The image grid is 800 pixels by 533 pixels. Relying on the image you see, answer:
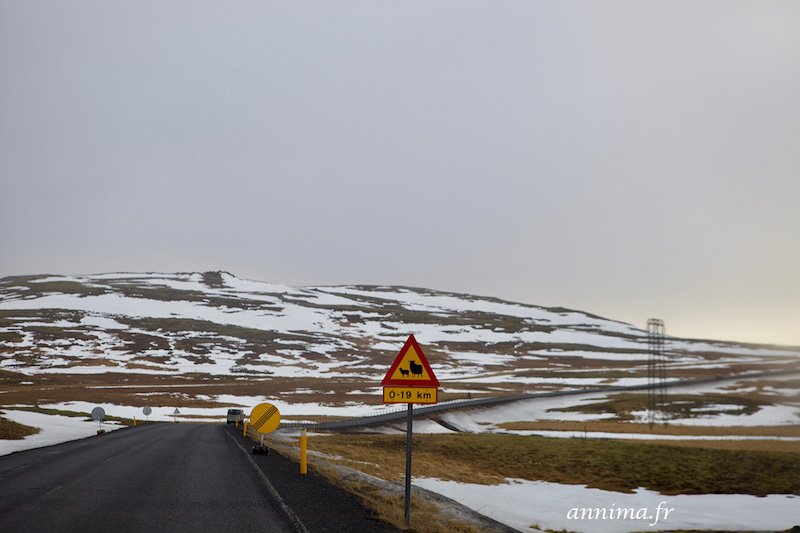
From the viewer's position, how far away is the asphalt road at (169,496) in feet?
33.6

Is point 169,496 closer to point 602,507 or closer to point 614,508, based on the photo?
point 602,507

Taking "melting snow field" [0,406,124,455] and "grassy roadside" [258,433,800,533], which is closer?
"grassy roadside" [258,433,800,533]

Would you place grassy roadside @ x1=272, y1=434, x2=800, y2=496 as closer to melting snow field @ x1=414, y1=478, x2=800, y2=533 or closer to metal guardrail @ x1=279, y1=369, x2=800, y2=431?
melting snow field @ x1=414, y1=478, x2=800, y2=533

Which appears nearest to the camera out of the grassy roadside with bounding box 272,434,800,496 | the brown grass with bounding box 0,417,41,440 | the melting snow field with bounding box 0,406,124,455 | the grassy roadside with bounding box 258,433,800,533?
the grassy roadside with bounding box 258,433,800,533

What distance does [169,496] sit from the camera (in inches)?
509

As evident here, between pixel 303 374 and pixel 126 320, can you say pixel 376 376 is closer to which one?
pixel 303 374

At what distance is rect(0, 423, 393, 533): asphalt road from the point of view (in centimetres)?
1023

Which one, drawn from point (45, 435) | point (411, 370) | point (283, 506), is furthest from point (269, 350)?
point (411, 370)

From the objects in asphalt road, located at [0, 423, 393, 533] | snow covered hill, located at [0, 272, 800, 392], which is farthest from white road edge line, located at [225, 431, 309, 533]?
snow covered hill, located at [0, 272, 800, 392]

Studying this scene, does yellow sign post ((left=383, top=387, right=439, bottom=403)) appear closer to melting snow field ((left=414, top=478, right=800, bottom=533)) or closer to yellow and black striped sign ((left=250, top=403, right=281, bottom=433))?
melting snow field ((left=414, top=478, right=800, bottom=533))

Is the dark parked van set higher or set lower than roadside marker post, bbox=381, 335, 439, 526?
lower

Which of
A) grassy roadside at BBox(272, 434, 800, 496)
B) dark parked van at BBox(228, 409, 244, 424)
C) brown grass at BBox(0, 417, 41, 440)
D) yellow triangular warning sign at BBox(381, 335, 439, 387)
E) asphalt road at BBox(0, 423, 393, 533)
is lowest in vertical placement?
dark parked van at BBox(228, 409, 244, 424)

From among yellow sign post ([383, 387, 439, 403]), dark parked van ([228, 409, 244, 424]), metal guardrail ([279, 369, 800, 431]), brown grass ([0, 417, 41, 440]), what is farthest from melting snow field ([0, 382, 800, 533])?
dark parked van ([228, 409, 244, 424])

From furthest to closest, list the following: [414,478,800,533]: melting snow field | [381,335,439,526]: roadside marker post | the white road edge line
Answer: [414,478,800,533]: melting snow field, [381,335,439,526]: roadside marker post, the white road edge line
